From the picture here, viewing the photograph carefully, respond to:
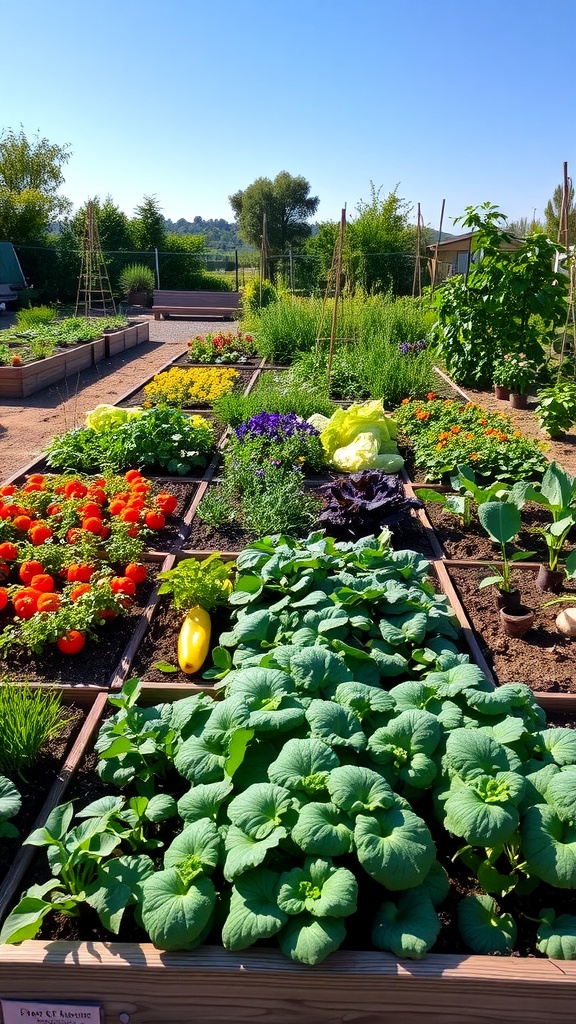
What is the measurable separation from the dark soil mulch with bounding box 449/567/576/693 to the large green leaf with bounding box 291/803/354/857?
1.31m

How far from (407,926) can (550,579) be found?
7.10ft

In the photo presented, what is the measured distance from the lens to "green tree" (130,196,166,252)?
23.1 m

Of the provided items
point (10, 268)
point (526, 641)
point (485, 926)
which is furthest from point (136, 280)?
point (485, 926)

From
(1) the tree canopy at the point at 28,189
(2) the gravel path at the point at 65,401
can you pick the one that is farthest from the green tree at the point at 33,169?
(2) the gravel path at the point at 65,401

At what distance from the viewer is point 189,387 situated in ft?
23.6

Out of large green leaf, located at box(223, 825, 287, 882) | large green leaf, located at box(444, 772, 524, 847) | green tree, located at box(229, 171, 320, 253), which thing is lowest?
large green leaf, located at box(223, 825, 287, 882)

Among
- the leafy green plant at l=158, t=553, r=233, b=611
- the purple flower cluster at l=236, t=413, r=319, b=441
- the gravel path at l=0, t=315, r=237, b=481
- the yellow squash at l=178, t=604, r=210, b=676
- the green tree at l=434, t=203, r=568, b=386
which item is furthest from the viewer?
the green tree at l=434, t=203, r=568, b=386

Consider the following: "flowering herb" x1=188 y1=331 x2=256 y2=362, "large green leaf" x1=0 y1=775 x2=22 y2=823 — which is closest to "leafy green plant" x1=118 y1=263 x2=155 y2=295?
"flowering herb" x1=188 y1=331 x2=256 y2=362

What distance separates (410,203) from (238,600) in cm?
2118

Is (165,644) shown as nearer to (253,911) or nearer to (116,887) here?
(116,887)

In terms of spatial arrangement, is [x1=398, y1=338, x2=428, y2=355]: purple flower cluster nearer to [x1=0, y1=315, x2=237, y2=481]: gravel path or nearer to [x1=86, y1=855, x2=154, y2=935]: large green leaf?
[x1=0, y1=315, x2=237, y2=481]: gravel path

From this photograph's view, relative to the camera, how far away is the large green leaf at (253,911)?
1453 millimetres

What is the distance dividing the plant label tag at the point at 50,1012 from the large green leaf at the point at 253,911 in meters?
0.34

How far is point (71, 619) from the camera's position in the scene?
2709mm
